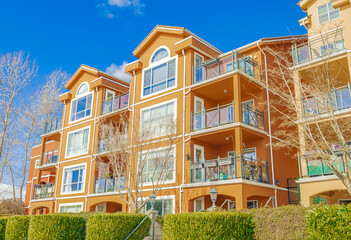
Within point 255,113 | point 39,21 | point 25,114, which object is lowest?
point 255,113

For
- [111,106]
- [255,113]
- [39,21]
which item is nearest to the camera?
[255,113]

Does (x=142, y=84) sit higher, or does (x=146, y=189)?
(x=142, y=84)

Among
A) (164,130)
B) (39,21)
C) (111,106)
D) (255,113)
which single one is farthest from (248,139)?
(39,21)

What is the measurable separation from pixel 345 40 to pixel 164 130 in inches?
433

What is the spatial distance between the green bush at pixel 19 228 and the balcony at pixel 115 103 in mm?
11435

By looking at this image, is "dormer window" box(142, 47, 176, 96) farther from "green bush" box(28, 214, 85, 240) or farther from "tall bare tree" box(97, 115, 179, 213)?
"green bush" box(28, 214, 85, 240)

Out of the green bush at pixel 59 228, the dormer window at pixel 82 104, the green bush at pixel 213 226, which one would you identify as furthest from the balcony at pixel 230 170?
the dormer window at pixel 82 104

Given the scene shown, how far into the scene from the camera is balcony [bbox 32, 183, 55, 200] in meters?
29.0

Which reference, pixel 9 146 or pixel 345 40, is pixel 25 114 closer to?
pixel 9 146

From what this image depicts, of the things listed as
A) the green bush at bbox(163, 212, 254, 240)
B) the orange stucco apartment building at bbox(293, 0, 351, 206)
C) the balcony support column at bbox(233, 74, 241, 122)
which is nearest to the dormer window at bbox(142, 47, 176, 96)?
the balcony support column at bbox(233, 74, 241, 122)

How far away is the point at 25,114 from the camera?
3831 cm

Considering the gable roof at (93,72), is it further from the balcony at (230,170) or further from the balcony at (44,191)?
the balcony at (230,170)

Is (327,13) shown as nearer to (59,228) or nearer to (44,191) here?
(59,228)

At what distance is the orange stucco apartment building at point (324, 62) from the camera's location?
52.1 ft
